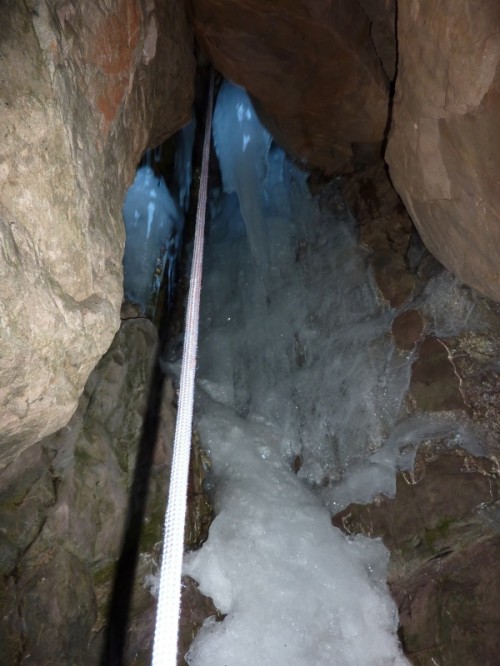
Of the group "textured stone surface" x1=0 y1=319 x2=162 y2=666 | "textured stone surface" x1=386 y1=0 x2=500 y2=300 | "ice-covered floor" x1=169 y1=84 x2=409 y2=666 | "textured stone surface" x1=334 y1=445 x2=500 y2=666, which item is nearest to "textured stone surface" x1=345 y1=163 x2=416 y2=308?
"ice-covered floor" x1=169 y1=84 x2=409 y2=666

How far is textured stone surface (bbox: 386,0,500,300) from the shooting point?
256 cm

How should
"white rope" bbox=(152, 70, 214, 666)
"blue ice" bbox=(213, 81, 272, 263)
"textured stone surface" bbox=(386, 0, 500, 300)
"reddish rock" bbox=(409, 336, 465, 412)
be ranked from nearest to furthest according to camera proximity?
"white rope" bbox=(152, 70, 214, 666), "textured stone surface" bbox=(386, 0, 500, 300), "reddish rock" bbox=(409, 336, 465, 412), "blue ice" bbox=(213, 81, 272, 263)

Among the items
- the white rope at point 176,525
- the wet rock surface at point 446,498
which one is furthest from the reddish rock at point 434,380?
the white rope at point 176,525

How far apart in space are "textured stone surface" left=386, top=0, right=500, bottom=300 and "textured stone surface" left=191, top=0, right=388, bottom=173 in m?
1.33

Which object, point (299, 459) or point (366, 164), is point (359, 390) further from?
point (366, 164)

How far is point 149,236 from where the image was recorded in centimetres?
819

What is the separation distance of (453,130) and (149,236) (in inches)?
245

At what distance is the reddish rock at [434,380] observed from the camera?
3711 millimetres

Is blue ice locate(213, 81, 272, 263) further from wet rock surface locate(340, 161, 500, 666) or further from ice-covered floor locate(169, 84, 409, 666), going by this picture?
wet rock surface locate(340, 161, 500, 666)

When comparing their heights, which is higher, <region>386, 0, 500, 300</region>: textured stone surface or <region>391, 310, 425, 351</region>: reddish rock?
<region>386, 0, 500, 300</region>: textured stone surface

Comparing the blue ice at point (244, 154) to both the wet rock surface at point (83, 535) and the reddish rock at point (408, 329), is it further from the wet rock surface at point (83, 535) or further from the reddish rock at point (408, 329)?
the wet rock surface at point (83, 535)

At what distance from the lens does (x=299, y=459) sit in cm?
462

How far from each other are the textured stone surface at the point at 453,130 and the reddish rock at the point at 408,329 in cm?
57

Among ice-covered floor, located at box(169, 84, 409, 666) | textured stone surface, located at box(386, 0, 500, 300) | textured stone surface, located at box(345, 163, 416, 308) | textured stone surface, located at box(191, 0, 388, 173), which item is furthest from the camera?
textured stone surface, located at box(345, 163, 416, 308)
